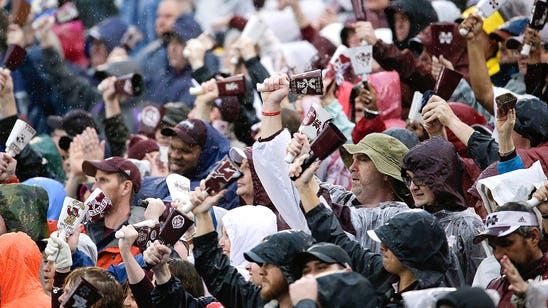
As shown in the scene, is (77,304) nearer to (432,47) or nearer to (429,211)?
(429,211)

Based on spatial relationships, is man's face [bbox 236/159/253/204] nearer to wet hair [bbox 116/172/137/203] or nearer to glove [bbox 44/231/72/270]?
wet hair [bbox 116/172/137/203]

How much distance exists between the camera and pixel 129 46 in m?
16.4

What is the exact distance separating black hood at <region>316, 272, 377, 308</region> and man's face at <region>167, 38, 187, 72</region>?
7988 mm

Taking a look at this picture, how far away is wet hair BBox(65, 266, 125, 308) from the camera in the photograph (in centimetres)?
803

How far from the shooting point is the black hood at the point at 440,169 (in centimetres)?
853

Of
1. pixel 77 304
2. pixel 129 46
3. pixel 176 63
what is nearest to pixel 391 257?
pixel 77 304

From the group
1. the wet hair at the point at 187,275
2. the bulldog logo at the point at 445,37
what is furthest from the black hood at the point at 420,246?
the bulldog logo at the point at 445,37

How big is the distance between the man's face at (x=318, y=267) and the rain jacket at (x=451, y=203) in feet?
3.98

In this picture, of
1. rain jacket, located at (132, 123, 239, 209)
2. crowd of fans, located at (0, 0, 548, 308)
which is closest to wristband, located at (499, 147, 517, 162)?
crowd of fans, located at (0, 0, 548, 308)

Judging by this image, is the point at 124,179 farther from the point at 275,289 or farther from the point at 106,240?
the point at 275,289

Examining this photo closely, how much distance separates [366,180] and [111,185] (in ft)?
7.98

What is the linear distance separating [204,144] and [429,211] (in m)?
2.92

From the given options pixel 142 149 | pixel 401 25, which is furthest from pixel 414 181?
pixel 401 25

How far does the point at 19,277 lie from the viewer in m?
8.62
